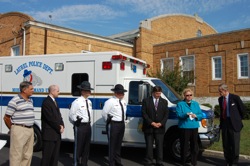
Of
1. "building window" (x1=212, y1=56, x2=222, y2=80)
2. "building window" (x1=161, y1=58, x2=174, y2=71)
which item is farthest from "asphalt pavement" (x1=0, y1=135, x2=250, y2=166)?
"building window" (x1=161, y1=58, x2=174, y2=71)

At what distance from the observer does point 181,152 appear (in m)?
Answer: 6.69

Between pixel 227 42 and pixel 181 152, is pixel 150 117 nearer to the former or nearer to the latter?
pixel 181 152

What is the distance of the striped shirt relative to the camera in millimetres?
5086

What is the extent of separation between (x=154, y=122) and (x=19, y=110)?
2.78 m

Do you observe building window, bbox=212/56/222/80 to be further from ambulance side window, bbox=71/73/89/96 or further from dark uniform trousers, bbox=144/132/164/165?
dark uniform trousers, bbox=144/132/164/165

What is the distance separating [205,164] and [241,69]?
13.5 metres

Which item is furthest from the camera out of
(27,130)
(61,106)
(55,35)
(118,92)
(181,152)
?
(55,35)

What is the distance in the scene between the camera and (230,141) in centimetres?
652

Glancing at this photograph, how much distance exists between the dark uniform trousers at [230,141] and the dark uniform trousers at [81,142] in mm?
3134

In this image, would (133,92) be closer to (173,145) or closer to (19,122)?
(173,145)

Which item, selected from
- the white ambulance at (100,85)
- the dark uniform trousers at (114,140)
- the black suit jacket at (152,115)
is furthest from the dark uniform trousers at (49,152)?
the white ambulance at (100,85)

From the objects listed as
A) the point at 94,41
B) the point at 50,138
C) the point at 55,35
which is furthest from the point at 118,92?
the point at 94,41

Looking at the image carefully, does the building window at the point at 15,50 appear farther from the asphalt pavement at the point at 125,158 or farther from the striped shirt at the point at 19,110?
the striped shirt at the point at 19,110

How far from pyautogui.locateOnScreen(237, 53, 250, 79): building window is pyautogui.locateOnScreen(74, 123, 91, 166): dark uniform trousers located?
598 inches
